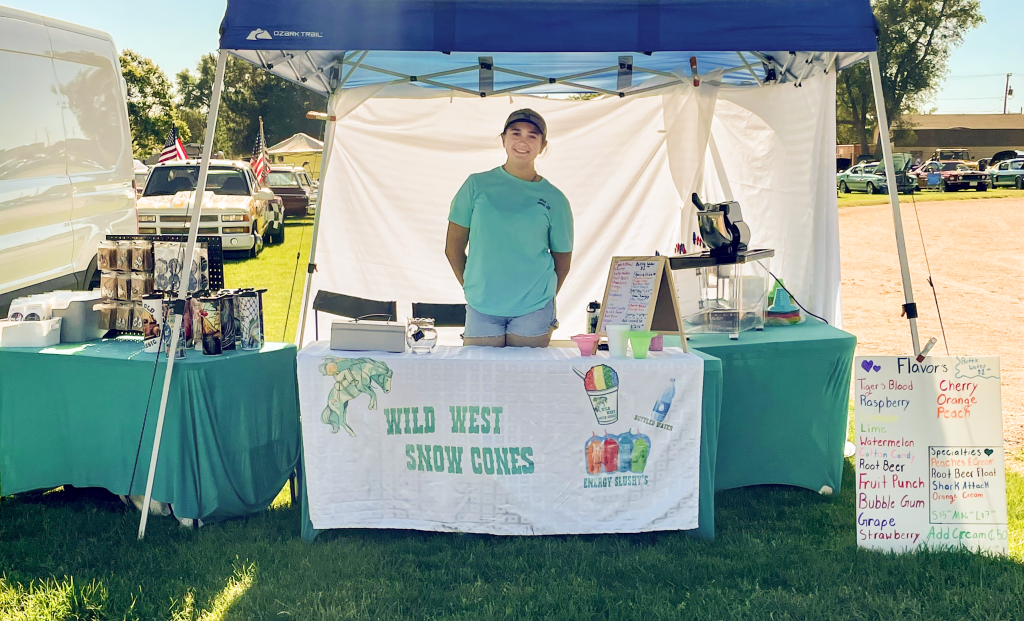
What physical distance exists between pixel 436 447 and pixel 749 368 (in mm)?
1368

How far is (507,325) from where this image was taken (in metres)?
3.63

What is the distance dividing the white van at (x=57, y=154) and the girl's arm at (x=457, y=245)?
2.68 meters

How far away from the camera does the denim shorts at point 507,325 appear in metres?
3.60

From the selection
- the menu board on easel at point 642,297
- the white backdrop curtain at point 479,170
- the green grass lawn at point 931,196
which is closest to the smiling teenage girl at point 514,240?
the menu board on easel at point 642,297

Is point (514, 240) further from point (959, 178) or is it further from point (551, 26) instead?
point (959, 178)

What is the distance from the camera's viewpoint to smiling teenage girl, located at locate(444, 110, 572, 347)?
3.51 metres

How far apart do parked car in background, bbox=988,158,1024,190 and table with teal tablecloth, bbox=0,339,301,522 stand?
31486 mm

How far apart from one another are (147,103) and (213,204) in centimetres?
2615

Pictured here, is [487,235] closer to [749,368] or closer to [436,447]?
[436,447]

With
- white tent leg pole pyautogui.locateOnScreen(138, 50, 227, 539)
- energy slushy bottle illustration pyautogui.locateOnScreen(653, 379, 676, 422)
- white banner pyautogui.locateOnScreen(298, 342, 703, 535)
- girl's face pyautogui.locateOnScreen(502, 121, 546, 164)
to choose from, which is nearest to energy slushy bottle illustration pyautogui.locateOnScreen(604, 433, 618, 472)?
white banner pyautogui.locateOnScreen(298, 342, 703, 535)

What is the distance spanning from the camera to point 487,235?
139 inches

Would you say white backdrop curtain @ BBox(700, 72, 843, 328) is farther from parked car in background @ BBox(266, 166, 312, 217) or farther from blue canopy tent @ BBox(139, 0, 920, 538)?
parked car in background @ BBox(266, 166, 312, 217)

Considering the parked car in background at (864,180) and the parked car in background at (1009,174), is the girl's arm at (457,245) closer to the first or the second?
the parked car in background at (864,180)

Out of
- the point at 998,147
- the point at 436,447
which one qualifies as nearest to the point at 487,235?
the point at 436,447
